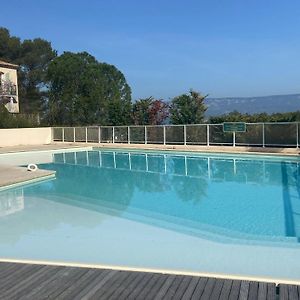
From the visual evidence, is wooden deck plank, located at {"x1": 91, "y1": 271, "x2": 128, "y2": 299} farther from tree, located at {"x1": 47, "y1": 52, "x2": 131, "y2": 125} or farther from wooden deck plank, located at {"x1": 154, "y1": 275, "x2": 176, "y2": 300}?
tree, located at {"x1": 47, "y1": 52, "x2": 131, "y2": 125}

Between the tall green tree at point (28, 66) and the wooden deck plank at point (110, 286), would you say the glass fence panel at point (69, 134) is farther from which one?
the wooden deck plank at point (110, 286)

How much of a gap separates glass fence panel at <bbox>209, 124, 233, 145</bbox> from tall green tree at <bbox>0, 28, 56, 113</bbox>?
2388 centimetres

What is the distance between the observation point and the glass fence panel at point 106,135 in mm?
23000

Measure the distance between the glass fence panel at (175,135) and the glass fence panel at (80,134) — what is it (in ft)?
18.4

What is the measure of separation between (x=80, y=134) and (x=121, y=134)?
9.89 feet

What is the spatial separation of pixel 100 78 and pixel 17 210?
101 feet

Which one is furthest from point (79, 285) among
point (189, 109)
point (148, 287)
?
point (189, 109)

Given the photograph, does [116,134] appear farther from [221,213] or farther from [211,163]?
[221,213]

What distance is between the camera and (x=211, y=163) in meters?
16.1

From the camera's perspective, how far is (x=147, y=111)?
25047 mm

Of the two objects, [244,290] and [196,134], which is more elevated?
[196,134]

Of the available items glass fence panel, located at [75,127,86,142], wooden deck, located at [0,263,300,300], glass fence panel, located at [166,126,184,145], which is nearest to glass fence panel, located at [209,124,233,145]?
glass fence panel, located at [166,126,184,145]

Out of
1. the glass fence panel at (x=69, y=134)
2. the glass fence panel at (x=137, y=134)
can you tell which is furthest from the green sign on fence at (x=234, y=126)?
the glass fence panel at (x=69, y=134)

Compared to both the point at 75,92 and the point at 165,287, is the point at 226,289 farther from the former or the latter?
the point at 75,92
